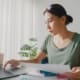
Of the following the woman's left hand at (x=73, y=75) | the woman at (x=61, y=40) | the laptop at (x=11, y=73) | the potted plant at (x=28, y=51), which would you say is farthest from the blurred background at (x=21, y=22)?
the woman's left hand at (x=73, y=75)

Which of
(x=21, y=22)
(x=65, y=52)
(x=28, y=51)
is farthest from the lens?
(x=21, y=22)

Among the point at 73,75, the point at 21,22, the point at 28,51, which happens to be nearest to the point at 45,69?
the point at 73,75

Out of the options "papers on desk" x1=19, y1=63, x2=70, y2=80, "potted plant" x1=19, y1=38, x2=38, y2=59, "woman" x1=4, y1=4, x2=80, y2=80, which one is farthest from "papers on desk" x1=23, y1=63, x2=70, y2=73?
"potted plant" x1=19, y1=38, x2=38, y2=59

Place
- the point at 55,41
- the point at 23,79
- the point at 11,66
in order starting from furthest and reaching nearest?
the point at 55,41 → the point at 11,66 → the point at 23,79

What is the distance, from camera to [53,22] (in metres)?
1.25

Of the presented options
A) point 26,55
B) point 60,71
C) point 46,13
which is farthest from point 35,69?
point 26,55

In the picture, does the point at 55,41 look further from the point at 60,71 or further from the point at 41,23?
the point at 41,23

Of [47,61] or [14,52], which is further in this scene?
[14,52]

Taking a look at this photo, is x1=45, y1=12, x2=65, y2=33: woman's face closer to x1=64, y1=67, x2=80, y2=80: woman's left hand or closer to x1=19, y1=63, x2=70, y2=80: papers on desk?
x1=19, y1=63, x2=70, y2=80: papers on desk

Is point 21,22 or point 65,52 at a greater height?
point 21,22

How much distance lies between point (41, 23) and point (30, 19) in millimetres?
174

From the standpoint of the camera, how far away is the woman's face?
1244 millimetres

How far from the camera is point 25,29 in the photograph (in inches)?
110

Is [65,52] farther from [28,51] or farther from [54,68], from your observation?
[28,51]
